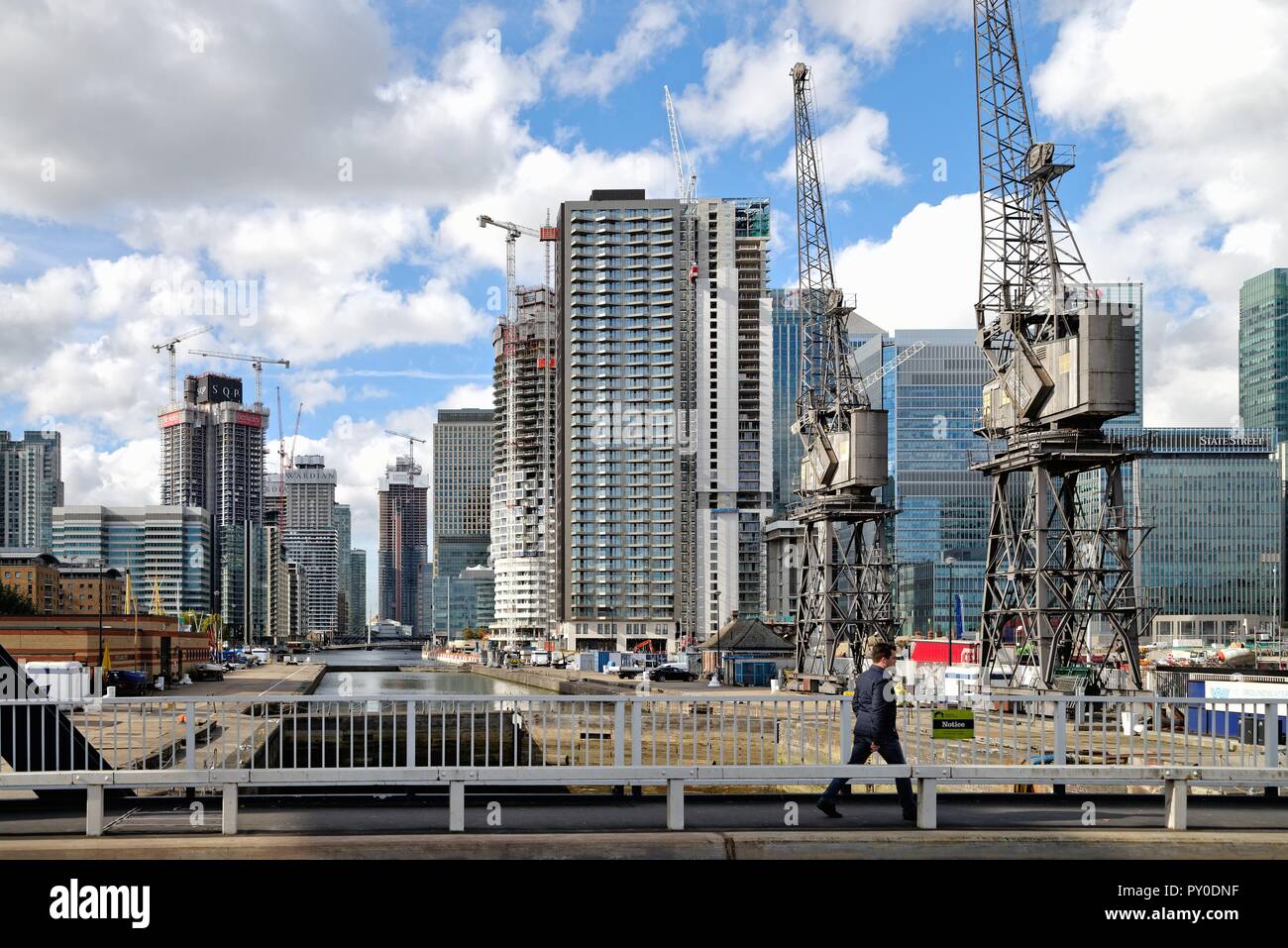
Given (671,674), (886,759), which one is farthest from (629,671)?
(886,759)

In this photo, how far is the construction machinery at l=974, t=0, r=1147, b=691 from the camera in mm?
55812

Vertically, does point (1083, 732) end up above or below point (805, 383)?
below

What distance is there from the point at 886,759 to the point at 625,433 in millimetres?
185761

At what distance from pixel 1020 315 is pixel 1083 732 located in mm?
46062

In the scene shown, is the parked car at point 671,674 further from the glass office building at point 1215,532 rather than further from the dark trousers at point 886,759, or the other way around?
the dark trousers at point 886,759

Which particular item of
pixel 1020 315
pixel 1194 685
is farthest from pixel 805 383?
pixel 1194 685

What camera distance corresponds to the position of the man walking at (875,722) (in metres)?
13.0

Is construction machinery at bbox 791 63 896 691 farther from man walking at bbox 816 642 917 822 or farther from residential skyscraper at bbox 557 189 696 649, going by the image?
residential skyscraper at bbox 557 189 696 649

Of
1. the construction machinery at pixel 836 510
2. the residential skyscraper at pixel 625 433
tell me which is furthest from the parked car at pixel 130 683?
the residential skyscraper at pixel 625 433

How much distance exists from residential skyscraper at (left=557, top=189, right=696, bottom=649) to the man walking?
183 m

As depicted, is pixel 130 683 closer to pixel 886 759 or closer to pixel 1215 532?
pixel 886 759

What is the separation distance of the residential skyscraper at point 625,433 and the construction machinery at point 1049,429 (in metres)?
130
